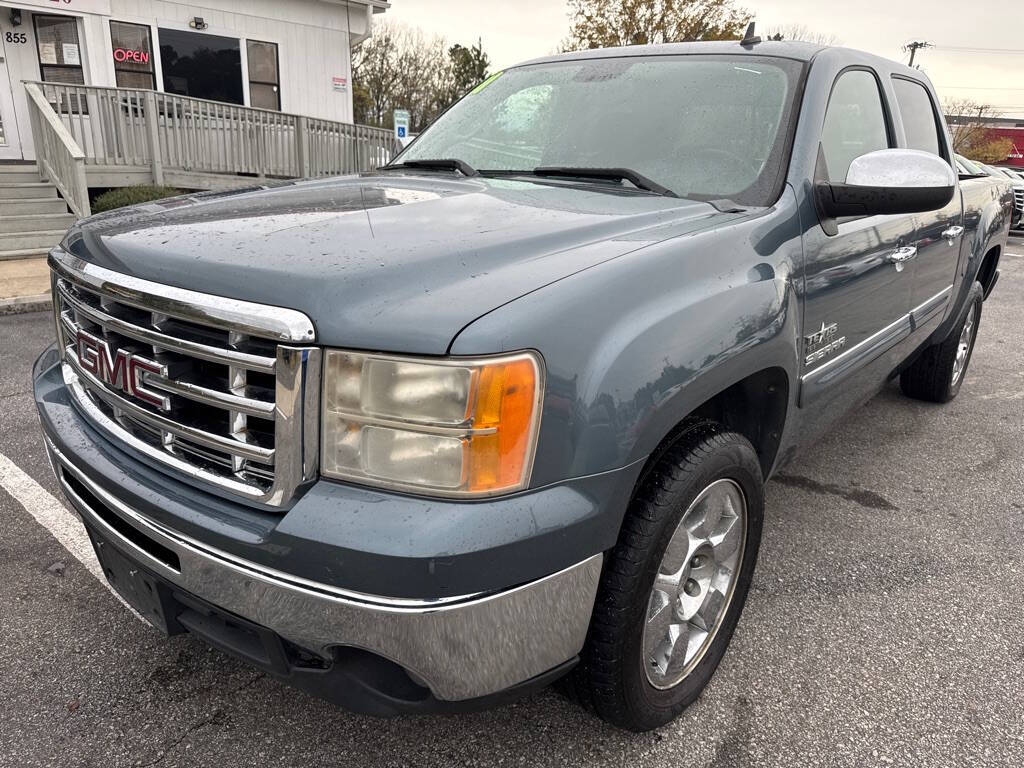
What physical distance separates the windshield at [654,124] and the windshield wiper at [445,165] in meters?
0.07

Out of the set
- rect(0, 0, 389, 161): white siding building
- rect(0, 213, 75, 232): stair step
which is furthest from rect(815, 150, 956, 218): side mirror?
rect(0, 0, 389, 161): white siding building

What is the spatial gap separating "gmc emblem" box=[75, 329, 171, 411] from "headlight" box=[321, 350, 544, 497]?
46 centimetres

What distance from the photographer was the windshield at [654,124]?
2.42 m

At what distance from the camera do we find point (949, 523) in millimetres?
3314

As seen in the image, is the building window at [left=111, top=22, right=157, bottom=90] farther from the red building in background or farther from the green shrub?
the red building in background

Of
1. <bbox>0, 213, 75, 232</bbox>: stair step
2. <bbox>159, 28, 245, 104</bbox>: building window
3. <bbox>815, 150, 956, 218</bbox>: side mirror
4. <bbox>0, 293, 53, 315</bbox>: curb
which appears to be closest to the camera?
<bbox>815, 150, 956, 218</bbox>: side mirror

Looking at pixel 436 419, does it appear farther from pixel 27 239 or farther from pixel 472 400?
pixel 27 239

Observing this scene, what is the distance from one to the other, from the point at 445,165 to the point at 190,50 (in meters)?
11.9

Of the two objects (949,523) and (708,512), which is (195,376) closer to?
(708,512)

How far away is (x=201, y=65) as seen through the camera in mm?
12664

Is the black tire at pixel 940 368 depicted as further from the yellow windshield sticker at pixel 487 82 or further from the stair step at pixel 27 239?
the stair step at pixel 27 239

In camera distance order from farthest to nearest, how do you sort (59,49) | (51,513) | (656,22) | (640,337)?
(656,22) → (59,49) → (51,513) → (640,337)

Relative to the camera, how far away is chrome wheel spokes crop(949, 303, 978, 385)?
4.67 m

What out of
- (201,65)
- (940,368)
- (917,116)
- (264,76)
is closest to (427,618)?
(917,116)
